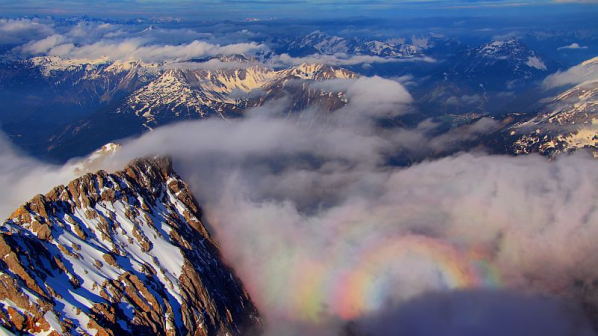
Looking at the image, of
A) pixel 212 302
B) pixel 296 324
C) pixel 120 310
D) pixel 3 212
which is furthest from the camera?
pixel 3 212

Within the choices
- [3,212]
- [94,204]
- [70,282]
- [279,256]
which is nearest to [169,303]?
[70,282]

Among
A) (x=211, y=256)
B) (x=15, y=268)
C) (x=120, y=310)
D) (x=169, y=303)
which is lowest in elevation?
(x=211, y=256)

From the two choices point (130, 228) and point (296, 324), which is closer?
point (130, 228)

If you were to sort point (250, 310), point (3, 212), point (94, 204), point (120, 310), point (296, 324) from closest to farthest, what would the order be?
point (120, 310), point (94, 204), point (250, 310), point (296, 324), point (3, 212)

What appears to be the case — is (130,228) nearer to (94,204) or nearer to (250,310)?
(94,204)

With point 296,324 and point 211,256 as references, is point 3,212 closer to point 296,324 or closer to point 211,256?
point 211,256

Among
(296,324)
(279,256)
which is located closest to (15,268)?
(296,324)

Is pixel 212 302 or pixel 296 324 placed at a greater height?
pixel 212 302
